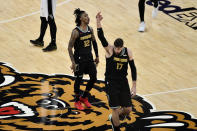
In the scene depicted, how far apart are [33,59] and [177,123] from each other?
14.0 ft

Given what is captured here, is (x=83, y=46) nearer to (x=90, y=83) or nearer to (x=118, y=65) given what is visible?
(x=90, y=83)

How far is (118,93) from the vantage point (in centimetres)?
848

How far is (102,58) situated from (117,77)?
3.73 m

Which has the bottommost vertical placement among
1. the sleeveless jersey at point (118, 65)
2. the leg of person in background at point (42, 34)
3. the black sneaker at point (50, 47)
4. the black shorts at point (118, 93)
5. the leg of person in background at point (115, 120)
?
the leg of person in background at point (115, 120)

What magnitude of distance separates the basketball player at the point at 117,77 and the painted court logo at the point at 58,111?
691 mm

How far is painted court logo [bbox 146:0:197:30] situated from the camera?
14.5 meters


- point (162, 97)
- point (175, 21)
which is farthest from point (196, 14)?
point (162, 97)

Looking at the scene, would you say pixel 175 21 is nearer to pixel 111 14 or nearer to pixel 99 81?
pixel 111 14

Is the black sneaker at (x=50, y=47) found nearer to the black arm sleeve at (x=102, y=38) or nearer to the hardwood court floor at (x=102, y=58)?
the hardwood court floor at (x=102, y=58)

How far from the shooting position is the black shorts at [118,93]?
8438 millimetres

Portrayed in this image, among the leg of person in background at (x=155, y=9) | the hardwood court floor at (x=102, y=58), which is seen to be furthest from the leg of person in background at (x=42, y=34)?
the leg of person in background at (x=155, y=9)

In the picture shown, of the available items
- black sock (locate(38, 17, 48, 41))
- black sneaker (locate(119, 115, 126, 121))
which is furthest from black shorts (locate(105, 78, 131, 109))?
black sock (locate(38, 17, 48, 41))

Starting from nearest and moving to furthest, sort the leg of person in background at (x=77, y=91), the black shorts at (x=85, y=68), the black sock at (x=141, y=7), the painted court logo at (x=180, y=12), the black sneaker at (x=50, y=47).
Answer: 1. the black shorts at (x=85, y=68)
2. the leg of person in background at (x=77, y=91)
3. the black sneaker at (x=50, y=47)
4. the black sock at (x=141, y=7)
5. the painted court logo at (x=180, y=12)

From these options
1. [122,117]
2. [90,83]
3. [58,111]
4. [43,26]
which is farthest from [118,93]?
[43,26]
